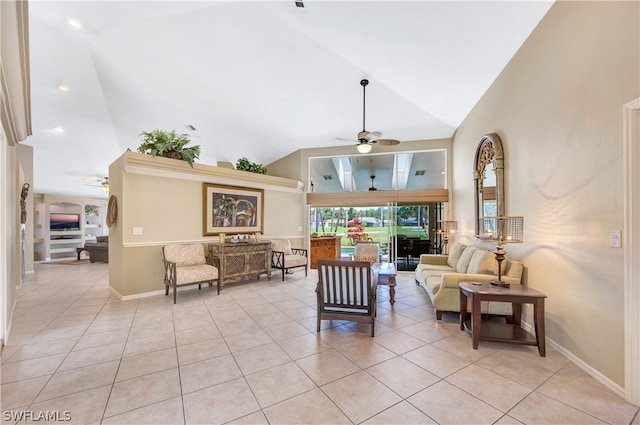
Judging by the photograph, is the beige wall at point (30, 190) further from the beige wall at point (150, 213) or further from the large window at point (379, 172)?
the large window at point (379, 172)

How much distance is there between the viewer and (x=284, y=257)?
20.7 ft

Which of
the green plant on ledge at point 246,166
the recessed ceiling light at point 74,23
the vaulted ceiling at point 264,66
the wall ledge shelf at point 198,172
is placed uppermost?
the recessed ceiling light at point 74,23

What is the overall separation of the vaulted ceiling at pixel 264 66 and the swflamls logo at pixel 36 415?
441 cm

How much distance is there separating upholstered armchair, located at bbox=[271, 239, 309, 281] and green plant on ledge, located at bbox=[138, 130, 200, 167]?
2.74 metres

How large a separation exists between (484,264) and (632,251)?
1.81m

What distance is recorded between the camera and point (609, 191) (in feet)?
7.12

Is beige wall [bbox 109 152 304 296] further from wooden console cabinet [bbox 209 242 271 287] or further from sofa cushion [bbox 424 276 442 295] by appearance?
sofa cushion [bbox 424 276 442 295]

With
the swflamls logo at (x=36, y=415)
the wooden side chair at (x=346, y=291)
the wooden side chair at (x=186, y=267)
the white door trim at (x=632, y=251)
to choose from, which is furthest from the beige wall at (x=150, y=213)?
the white door trim at (x=632, y=251)

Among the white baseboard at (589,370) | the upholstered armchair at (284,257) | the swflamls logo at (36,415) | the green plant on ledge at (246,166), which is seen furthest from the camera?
the green plant on ledge at (246,166)

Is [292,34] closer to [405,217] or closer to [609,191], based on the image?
[609,191]

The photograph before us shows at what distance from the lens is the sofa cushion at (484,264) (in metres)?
3.65

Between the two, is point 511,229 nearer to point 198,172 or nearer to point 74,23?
point 198,172

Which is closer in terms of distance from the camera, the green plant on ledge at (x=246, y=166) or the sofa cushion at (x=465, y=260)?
the sofa cushion at (x=465, y=260)

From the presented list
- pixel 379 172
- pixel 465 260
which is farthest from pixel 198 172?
pixel 465 260
